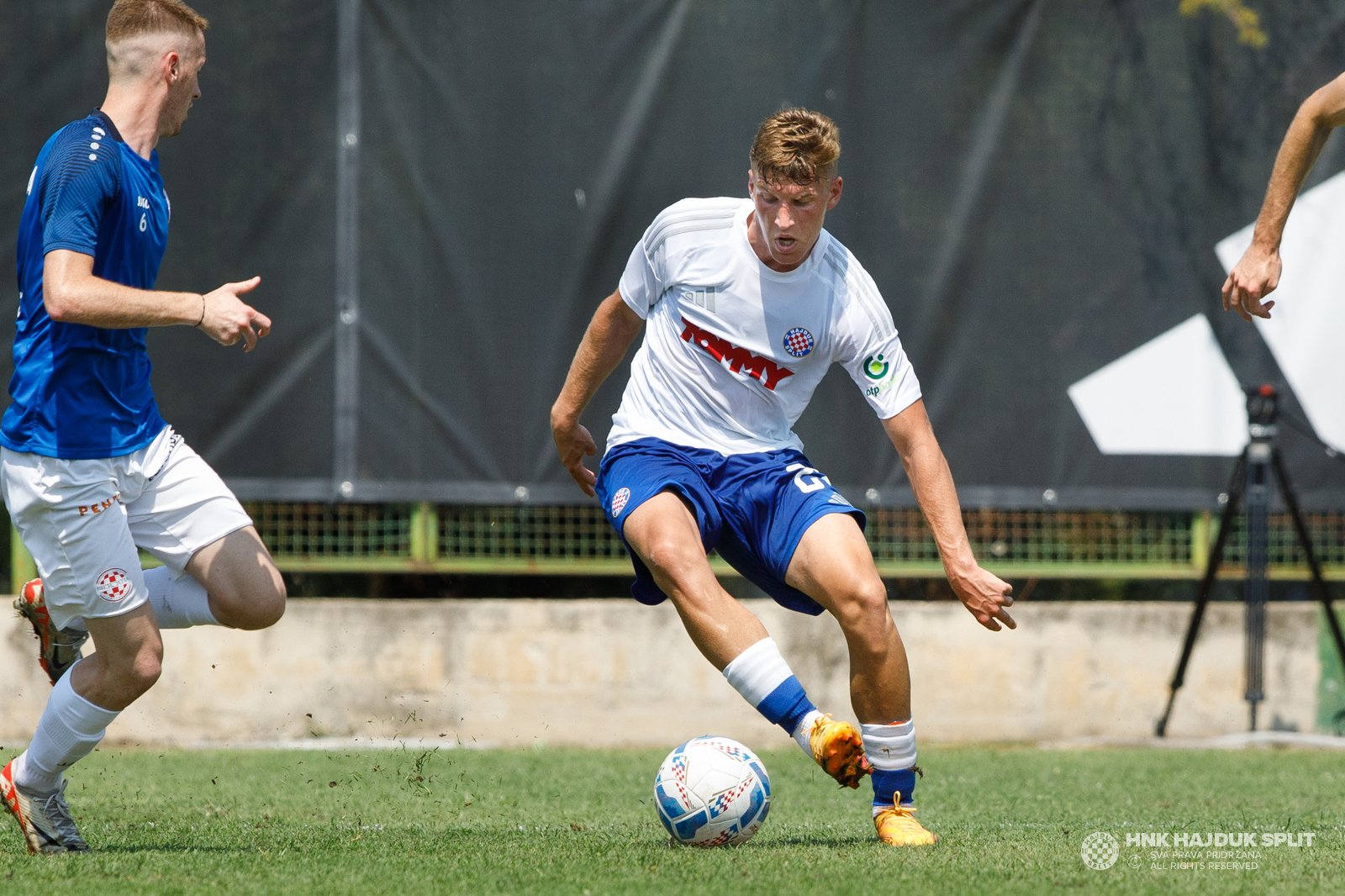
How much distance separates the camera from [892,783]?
13.9 feet

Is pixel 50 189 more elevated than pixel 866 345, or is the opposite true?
pixel 50 189

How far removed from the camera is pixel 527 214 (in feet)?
25.1

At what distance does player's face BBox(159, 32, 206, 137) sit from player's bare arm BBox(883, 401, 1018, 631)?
240 cm

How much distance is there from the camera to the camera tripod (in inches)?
290

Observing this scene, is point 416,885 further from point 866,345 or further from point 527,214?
point 527,214

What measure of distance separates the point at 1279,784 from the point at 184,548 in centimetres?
477

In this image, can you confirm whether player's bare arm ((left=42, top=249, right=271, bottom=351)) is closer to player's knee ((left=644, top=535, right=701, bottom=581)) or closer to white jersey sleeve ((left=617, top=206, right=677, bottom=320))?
player's knee ((left=644, top=535, right=701, bottom=581))

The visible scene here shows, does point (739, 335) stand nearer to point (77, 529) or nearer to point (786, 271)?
point (786, 271)

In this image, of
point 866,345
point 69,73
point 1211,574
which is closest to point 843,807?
point 866,345

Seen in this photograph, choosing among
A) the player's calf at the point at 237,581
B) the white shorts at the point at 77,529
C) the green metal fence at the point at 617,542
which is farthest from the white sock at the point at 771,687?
the green metal fence at the point at 617,542

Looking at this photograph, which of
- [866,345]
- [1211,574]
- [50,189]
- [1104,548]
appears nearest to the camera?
[50,189]

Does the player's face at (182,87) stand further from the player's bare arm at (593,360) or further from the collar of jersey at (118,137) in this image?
the player's bare arm at (593,360)

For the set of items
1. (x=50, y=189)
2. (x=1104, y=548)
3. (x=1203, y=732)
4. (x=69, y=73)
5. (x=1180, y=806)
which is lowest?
(x=1203, y=732)

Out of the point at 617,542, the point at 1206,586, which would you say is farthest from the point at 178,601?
the point at 1206,586
